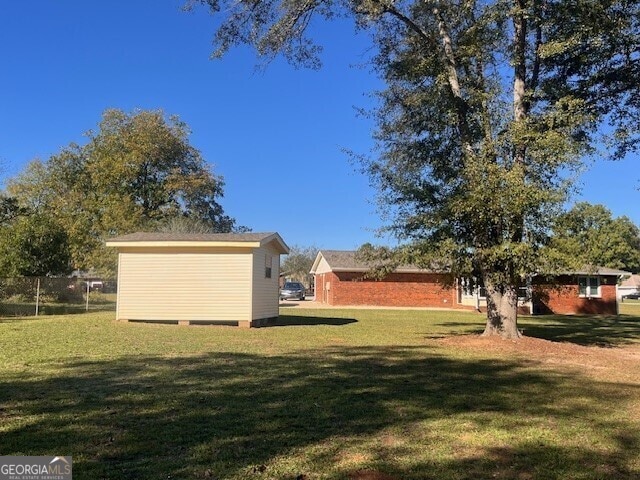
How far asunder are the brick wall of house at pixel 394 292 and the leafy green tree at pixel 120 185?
1103 cm

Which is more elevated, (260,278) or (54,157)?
(54,157)

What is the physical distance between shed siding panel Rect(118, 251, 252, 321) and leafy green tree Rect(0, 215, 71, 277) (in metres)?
10.9

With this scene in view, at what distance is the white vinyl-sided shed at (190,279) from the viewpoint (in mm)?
17344

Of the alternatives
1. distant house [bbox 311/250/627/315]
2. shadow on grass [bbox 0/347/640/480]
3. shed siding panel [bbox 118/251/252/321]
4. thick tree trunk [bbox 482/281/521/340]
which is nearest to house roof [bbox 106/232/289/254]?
shed siding panel [bbox 118/251/252/321]

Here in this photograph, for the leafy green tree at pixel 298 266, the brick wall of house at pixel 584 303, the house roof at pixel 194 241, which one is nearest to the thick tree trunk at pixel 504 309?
the house roof at pixel 194 241

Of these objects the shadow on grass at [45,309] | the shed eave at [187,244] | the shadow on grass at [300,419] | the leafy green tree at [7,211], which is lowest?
the shadow on grass at [300,419]

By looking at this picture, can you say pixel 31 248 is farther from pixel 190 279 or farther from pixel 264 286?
pixel 264 286

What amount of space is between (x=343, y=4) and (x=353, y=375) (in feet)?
32.3

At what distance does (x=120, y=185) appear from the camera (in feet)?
130

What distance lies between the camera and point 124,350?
10.6 m

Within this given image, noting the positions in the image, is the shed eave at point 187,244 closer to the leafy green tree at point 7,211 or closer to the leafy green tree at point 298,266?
the leafy green tree at point 7,211

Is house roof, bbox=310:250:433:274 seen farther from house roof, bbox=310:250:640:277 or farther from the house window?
the house window

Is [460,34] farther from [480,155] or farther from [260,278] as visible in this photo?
[260,278]

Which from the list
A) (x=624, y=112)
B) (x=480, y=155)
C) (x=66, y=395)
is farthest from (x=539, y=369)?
(x=624, y=112)
